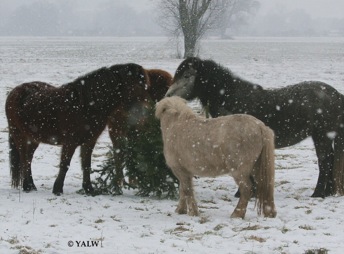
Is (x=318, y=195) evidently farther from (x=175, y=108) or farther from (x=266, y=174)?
(x=175, y=108)

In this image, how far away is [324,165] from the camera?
7.44 m

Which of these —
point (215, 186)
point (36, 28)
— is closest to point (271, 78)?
point (215, 186)

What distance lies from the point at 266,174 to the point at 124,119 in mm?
2642

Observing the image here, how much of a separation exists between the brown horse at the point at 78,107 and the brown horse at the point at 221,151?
114 centimetres

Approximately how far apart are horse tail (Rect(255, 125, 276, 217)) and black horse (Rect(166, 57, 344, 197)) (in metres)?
1.61

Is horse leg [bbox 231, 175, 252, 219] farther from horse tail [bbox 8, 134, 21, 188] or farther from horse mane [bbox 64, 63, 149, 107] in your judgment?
horse tail [bbox 8, 134, 21, 188]

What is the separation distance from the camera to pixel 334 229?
566cm

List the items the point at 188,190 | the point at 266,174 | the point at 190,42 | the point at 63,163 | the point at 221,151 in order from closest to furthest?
1. the point at 221,151
2. the point at 266,174
3. the point at 188,190
4. the point at 63,163
5. the point at 190,42

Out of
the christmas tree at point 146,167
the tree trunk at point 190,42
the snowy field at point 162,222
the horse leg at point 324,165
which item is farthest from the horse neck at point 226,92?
the tree trunk at point 190,42

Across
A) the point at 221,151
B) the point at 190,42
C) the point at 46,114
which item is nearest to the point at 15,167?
the point at 46,114

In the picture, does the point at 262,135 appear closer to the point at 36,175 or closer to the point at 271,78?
the point at 36,175

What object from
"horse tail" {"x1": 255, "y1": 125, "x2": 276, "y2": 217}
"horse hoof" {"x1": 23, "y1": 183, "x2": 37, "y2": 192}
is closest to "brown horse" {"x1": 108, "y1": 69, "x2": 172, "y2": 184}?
"horse hoof" {"x1": 23, "y1": 183, "x2": 37, "y2": 192}

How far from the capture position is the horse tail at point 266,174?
573 centimetres

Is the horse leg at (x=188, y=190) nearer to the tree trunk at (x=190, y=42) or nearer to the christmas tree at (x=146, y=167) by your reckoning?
the christmas tree at (x=146, y=167)
